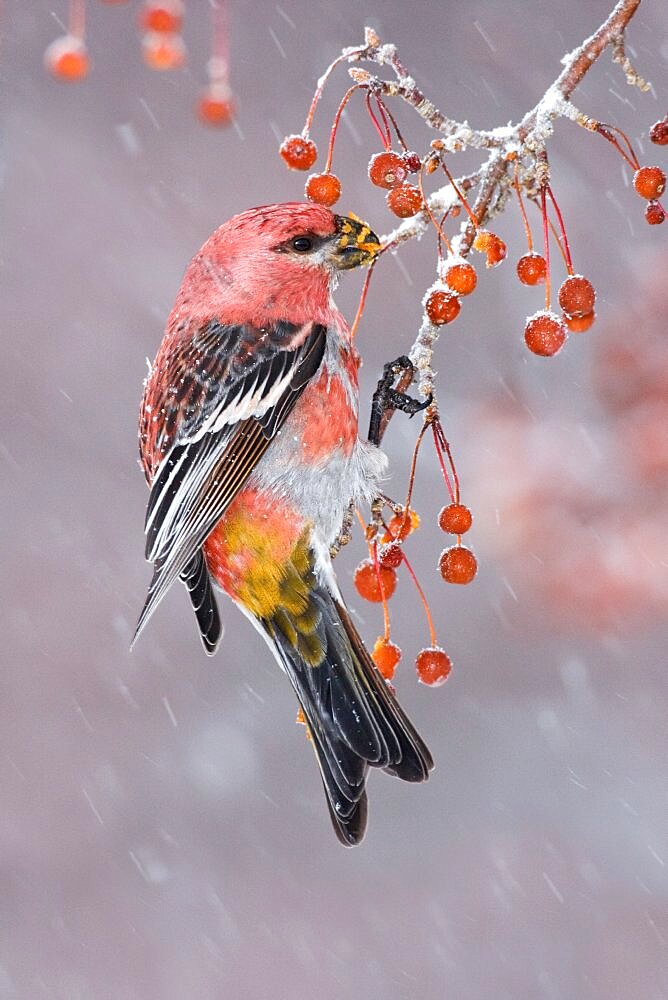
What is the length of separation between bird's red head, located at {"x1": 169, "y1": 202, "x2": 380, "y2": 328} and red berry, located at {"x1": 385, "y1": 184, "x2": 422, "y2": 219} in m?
0.31

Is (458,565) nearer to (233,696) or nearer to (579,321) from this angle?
(579,321)

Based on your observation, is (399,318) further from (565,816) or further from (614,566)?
(565,816)

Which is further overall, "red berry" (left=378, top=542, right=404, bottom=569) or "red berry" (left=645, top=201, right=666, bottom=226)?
"red berry" (left=378, top=542, right=404, bottom=569)

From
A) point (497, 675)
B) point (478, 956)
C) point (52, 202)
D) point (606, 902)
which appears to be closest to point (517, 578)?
point (497, 675)

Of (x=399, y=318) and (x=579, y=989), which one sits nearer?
(x=399, y=318)

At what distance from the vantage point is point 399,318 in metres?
4.10

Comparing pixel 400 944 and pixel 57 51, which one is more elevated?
pixel 57 51

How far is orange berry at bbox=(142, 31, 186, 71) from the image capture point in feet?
Result: 7.42

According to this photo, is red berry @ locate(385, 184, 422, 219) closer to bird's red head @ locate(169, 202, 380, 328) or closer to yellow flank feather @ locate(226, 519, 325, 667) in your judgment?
bird's red head @ locate(169, 202, 380, 328)

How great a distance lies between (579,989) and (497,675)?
1.20 metres

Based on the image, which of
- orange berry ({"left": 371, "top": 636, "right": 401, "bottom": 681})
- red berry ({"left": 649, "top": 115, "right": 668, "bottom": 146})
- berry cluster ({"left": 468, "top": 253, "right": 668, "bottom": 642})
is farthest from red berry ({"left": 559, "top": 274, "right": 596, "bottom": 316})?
berry cluster ({"left": 468, "top": 253, "right": 668, "bottom": 642})

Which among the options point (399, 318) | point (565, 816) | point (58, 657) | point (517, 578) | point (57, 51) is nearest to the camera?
point (57, 51)

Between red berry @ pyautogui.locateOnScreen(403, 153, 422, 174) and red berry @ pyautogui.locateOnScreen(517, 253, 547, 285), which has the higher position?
red berry @ pyautogui.locateOnScreen(403, 153, 422, 174)

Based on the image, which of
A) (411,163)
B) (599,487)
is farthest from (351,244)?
(599,487)
